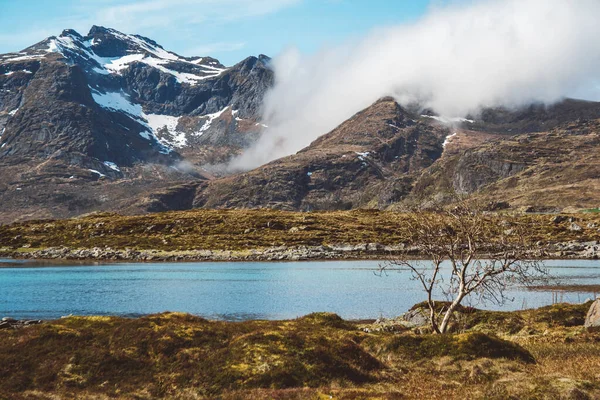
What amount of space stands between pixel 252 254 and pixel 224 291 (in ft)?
239

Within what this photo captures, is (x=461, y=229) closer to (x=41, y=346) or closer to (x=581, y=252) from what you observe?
(x=41, y=346)

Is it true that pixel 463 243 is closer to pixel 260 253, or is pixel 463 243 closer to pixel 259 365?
pixel 259 365

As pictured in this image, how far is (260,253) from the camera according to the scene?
162 meters

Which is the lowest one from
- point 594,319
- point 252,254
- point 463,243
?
point 252,254

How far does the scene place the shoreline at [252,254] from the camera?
15675 centimetres

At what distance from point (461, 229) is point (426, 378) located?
17.1m

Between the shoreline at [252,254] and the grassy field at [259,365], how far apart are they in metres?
128

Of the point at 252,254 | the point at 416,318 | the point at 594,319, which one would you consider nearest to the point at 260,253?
the point at 252,254

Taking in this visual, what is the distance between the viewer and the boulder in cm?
3813

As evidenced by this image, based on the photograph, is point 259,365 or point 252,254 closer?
point 259,365

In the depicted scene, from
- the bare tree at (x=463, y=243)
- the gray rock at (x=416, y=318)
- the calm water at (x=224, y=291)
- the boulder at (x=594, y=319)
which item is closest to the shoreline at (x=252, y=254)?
the calm water at (x=224, y=291)

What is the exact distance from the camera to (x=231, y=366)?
22.5 meters

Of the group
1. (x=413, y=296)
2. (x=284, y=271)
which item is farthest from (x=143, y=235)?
(x=413, y=296)

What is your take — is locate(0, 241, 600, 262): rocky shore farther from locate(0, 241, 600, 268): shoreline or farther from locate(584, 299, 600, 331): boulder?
locate(584, 299, 600, 331): boulder
